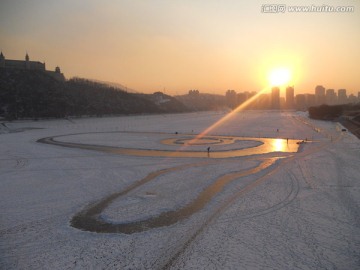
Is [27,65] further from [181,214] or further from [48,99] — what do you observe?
[181,214]

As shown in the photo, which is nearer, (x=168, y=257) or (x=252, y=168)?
(x=168, y=257)

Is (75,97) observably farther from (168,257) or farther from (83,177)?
(168,257)

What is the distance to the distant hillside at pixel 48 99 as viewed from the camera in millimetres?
114625

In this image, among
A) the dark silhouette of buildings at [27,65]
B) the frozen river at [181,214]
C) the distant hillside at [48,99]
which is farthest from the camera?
the dark silhouette of buildings at [27,65]

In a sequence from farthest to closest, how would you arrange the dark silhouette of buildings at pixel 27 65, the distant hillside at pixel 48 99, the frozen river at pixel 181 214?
the dark silhouette of buildings at pixel 27 65
the distant hillside at pixel 48 99
the frozen river at pixel 181 214

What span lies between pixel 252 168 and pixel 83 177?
15.3m

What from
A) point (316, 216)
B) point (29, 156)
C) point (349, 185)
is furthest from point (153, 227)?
point (29, 156)

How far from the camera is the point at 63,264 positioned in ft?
43.1

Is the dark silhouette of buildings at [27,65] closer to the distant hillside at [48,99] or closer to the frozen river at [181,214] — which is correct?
the distant hillside at [48,99]

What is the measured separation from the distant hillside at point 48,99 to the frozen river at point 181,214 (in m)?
89.1

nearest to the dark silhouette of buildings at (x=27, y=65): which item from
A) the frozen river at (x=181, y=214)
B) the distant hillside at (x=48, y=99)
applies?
the distant hillside at (x=48, y=99)

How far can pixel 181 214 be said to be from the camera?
1841cm

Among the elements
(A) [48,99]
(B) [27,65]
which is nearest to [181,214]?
(A) [48,99]

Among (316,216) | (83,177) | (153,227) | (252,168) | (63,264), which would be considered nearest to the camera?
(63,264)
